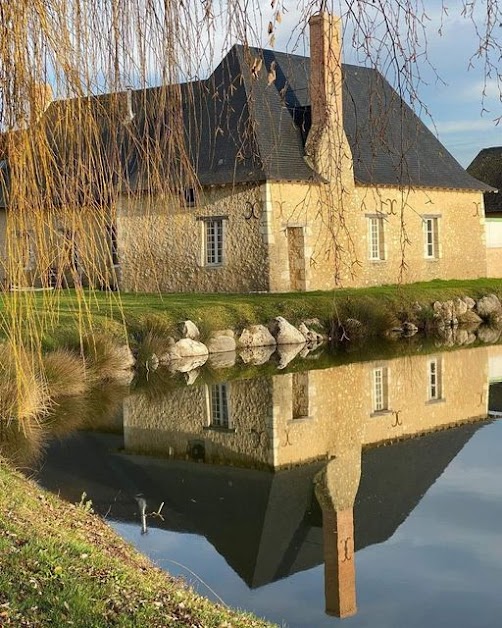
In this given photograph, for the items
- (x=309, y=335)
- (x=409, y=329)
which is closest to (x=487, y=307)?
(x=409, y=329)

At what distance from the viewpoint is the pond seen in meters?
5.63

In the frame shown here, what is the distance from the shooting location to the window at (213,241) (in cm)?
1950

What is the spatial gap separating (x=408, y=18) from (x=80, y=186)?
66.7 inches

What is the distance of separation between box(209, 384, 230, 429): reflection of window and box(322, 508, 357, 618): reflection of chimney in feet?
11.8

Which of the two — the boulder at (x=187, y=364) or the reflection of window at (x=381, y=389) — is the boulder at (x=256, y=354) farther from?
the reflection of window at (x=381, y=389)

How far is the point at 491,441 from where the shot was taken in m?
9.72

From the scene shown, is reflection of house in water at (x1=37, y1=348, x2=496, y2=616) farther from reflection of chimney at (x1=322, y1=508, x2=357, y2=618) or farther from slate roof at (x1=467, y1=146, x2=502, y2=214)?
slate roof at (x1=467, y1=146, x2=502, y2=214)

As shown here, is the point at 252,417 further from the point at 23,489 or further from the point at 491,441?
the point at 23,489

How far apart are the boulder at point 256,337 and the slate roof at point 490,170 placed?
16220mm

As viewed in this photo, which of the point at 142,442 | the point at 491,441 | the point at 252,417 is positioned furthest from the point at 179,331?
the point at 491,441

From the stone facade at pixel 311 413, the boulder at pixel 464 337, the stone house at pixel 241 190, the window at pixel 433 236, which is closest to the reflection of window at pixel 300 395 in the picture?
the stone facade at pixel 311 413

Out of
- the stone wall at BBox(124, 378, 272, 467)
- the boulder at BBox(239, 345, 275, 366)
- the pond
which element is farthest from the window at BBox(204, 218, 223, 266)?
the stone wall at BBox(124, 378, 272, 467)

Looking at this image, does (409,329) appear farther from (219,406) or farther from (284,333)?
(219,406)

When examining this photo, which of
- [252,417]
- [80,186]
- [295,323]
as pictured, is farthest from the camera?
[295,323]
